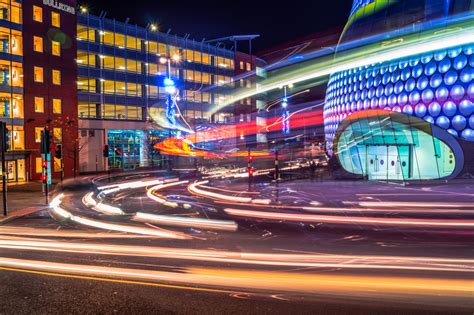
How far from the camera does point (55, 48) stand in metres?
47.9

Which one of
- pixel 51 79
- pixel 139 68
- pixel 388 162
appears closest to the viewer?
pixel 388 162

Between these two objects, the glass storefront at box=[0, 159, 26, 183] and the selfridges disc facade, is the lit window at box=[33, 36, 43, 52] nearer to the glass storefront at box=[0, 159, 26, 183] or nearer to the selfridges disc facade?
the glass storefront at box=[0, 159, 26, 183]

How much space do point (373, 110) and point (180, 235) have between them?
99.8 feet

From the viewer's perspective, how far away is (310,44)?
7400cm

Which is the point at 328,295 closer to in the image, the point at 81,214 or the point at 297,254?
the point at 297,254

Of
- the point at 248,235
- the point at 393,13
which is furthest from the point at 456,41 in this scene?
the point at 248,235

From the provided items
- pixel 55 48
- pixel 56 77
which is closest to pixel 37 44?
pixel 55 48

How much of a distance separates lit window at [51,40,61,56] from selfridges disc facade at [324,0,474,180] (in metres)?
32.0

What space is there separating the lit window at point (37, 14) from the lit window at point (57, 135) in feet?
39.6

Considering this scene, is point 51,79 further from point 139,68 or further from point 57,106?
point 139,68

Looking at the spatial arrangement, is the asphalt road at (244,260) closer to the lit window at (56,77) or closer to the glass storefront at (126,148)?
the lit window at (56,77)

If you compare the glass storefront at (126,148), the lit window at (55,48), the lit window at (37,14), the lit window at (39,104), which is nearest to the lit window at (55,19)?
the lit window at (37,14)

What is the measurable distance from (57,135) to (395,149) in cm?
3661

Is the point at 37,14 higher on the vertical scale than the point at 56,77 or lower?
higher
